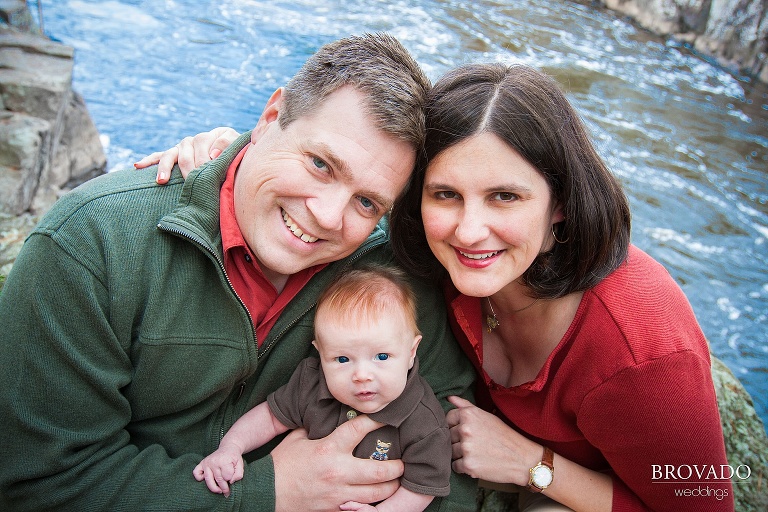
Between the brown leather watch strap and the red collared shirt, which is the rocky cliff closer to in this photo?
the brown leather watch strap

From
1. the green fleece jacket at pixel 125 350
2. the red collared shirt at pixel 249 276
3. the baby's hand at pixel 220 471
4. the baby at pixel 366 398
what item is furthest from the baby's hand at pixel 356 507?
the red collared shirt at pixel 249 276

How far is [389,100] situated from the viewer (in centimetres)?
191

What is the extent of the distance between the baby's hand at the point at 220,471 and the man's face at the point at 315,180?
599mm

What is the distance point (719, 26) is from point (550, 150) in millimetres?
12293

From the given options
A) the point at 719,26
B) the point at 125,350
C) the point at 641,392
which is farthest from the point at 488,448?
the point at 719,26

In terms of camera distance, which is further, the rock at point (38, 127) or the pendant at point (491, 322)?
the rock at point (38, 127)

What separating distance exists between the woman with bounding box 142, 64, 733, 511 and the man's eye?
336 mm

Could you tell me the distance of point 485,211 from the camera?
1938 millimetres

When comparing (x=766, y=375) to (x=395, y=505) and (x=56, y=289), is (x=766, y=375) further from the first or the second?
(x=56, y=289)

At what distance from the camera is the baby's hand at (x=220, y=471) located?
76.7 inches

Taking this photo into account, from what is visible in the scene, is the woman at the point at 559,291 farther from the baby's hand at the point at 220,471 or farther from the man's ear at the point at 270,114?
the baby's hand at the point at 220,471

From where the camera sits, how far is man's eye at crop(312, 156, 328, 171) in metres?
1.93

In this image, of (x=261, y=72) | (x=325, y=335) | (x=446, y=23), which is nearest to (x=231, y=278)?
(x=325, y=335)

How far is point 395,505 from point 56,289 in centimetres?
119
